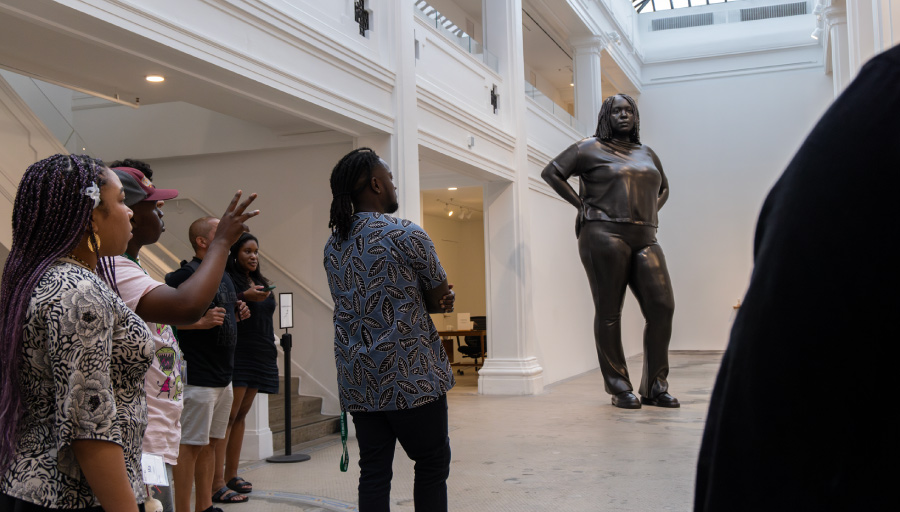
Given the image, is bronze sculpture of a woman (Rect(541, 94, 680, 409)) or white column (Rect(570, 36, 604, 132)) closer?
bronze sculpture of a woman (Rect(541, 94, 680, 409))

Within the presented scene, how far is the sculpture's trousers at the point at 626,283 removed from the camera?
7066 millimetres

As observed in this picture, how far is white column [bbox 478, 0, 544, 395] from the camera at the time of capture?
1051cm

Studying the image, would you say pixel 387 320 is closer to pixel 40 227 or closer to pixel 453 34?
pixel 40 227

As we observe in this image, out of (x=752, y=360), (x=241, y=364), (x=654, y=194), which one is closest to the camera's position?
(x=752, y=360)

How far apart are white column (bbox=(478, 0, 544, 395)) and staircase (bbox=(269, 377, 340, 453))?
3256 mm

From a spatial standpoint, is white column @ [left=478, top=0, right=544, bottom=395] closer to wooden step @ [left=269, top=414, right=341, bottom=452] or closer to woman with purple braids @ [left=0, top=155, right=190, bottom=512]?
wooden step @ [left=269, top=414, right=341, bottom=452]

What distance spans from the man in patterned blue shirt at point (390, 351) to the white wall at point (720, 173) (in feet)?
47.8

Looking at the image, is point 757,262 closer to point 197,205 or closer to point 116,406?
point 116,406

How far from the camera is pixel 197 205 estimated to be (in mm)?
8547

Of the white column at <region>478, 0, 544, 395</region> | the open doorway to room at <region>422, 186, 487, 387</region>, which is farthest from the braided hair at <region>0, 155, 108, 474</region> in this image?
the open doorway to room at <region>422, 186, 487, 387</region>

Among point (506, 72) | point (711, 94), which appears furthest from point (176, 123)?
point (711, 94)

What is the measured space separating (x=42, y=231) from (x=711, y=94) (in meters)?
17.2

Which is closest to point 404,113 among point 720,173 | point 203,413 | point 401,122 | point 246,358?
point 401,122

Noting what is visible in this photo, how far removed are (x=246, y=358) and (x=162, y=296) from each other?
3.23m
